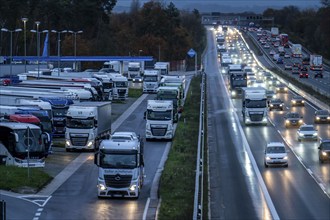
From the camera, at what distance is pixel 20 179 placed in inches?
1340

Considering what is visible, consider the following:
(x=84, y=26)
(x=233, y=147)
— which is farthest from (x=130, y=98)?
(x=84, y=26)

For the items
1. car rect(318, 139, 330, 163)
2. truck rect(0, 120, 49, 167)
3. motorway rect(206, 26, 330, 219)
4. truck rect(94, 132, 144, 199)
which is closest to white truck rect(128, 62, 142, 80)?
motorway rect(206, 26, 330, 219)

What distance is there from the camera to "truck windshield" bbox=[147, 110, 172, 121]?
52.2 metres

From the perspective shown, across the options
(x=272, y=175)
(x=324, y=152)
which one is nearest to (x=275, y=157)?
(x=272, y=175)

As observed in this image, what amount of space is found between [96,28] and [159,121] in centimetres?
11203

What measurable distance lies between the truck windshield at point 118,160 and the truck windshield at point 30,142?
8233 millimetres

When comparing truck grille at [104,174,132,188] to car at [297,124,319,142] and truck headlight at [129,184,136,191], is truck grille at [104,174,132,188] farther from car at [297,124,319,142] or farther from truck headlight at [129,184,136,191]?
car at [297,124,319,142]

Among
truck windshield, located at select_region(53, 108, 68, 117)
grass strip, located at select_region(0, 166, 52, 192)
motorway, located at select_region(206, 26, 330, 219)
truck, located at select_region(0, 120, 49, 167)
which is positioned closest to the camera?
motorway, located at select_region(206, 26, 330, 219)

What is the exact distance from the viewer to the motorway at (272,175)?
29.6m

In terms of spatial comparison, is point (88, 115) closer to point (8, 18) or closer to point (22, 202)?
point (22, 202)

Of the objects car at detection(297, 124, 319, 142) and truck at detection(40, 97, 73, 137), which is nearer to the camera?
car at detection(297, 124, 319, 142)

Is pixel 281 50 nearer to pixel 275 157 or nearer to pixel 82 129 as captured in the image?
pixel 82 129

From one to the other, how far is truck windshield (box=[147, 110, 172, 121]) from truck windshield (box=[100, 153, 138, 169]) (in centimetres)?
2110

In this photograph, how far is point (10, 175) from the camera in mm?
34594
